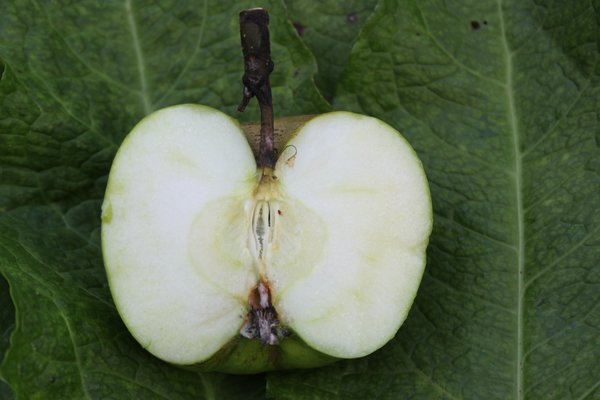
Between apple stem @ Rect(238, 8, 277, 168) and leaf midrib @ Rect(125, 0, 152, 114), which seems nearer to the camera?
apple stem @ Rect(238, 8, 277, 168)

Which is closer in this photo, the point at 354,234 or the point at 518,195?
the point at 354,234

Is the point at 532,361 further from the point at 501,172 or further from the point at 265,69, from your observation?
the point at 265,69

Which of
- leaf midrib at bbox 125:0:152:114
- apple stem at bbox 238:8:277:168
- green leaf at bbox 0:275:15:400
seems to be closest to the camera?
apple stem at bbox 238:8:277:168

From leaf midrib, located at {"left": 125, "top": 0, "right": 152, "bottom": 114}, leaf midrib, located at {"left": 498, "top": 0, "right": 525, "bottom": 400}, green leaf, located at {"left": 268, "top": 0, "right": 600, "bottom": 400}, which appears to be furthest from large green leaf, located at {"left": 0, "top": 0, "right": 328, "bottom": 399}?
leaf midrib, located at {"left": 498, "top": 0, "right": 525, "bottom": 400}

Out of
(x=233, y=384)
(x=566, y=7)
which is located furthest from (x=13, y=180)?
(x=566, y=7)

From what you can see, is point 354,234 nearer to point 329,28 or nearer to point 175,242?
point 175,242

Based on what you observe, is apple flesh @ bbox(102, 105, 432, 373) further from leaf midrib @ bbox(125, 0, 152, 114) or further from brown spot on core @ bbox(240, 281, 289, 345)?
leaf midrib @ bbox(125, 0, 152, 114)

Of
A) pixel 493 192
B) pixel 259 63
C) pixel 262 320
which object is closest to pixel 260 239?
pixel 262 320

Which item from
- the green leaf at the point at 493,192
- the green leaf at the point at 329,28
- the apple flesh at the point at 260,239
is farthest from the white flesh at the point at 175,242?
the green leaf at the point at 329,28
